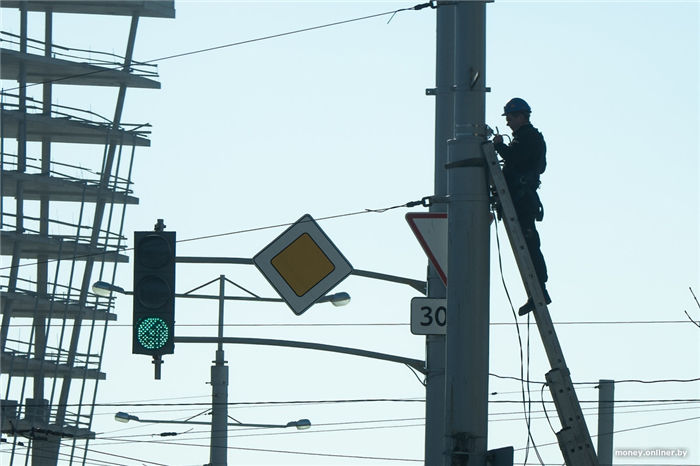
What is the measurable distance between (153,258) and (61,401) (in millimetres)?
36136

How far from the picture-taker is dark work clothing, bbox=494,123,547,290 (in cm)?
720

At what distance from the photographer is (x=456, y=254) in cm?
648

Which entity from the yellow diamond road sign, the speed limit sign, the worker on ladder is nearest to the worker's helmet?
the worker on ladder

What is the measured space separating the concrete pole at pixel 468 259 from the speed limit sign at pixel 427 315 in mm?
4325

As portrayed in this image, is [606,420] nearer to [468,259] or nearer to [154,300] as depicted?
[154,300]

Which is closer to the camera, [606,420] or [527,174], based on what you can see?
[527,174]

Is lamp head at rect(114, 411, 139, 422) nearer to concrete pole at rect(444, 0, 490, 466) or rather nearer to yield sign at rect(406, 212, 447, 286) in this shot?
yield sign at rect(406, 212, 447, 286)

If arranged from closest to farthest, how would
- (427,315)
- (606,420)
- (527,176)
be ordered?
(527,176), (427,315), (606,420)

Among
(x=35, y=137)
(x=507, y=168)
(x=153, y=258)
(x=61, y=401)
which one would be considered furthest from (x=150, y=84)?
(x=507, y=168)

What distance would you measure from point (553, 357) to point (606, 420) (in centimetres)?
1345

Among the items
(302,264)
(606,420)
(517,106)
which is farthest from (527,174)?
(606,420)

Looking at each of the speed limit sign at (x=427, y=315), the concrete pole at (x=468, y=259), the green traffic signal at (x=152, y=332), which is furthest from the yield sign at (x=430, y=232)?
the green traffic signal at (x=152, y=332)

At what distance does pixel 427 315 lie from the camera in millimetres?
10930

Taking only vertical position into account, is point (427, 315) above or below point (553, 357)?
above
